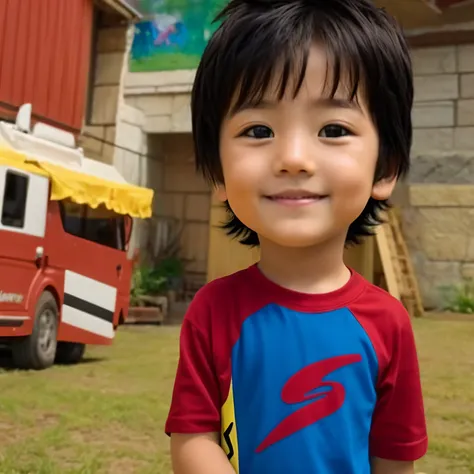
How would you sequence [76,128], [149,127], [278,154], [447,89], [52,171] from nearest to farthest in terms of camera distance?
[278,154] < [52,171] < [76,128] < [447,89] < [149,127]

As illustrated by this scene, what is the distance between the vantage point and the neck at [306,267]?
100cm

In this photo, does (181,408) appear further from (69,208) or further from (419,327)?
(419,327)

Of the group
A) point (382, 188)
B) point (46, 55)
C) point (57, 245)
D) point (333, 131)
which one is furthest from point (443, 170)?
point (333, 131)

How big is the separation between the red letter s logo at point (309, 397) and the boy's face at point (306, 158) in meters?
0.17

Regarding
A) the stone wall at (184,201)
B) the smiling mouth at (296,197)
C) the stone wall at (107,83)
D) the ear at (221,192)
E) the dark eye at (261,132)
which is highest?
the stone wall at (107,83)

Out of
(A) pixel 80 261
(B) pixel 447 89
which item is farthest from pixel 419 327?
(A) pixel 80 261

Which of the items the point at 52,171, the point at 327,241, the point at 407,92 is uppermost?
the point at 52,171

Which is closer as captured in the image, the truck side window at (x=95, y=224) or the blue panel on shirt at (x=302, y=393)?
the blue panel on shirt at (x=302, y=393)

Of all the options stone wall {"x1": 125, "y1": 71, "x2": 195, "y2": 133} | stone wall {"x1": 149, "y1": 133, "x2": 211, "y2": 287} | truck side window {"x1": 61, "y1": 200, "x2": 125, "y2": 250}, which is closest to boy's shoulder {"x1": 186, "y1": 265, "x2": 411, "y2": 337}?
truck side window {"x1": 61, "y1": 200, "x2": 125, "y2": 250}

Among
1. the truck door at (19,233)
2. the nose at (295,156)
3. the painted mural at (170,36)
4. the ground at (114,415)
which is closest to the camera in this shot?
the nose at (295,156)

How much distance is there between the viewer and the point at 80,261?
143 inches

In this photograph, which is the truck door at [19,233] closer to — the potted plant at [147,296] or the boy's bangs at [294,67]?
the boy's bangs at [294,67]

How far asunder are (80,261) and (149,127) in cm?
367

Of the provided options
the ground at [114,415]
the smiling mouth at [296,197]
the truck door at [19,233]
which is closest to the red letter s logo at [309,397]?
the smiling mouth at [296,197]
